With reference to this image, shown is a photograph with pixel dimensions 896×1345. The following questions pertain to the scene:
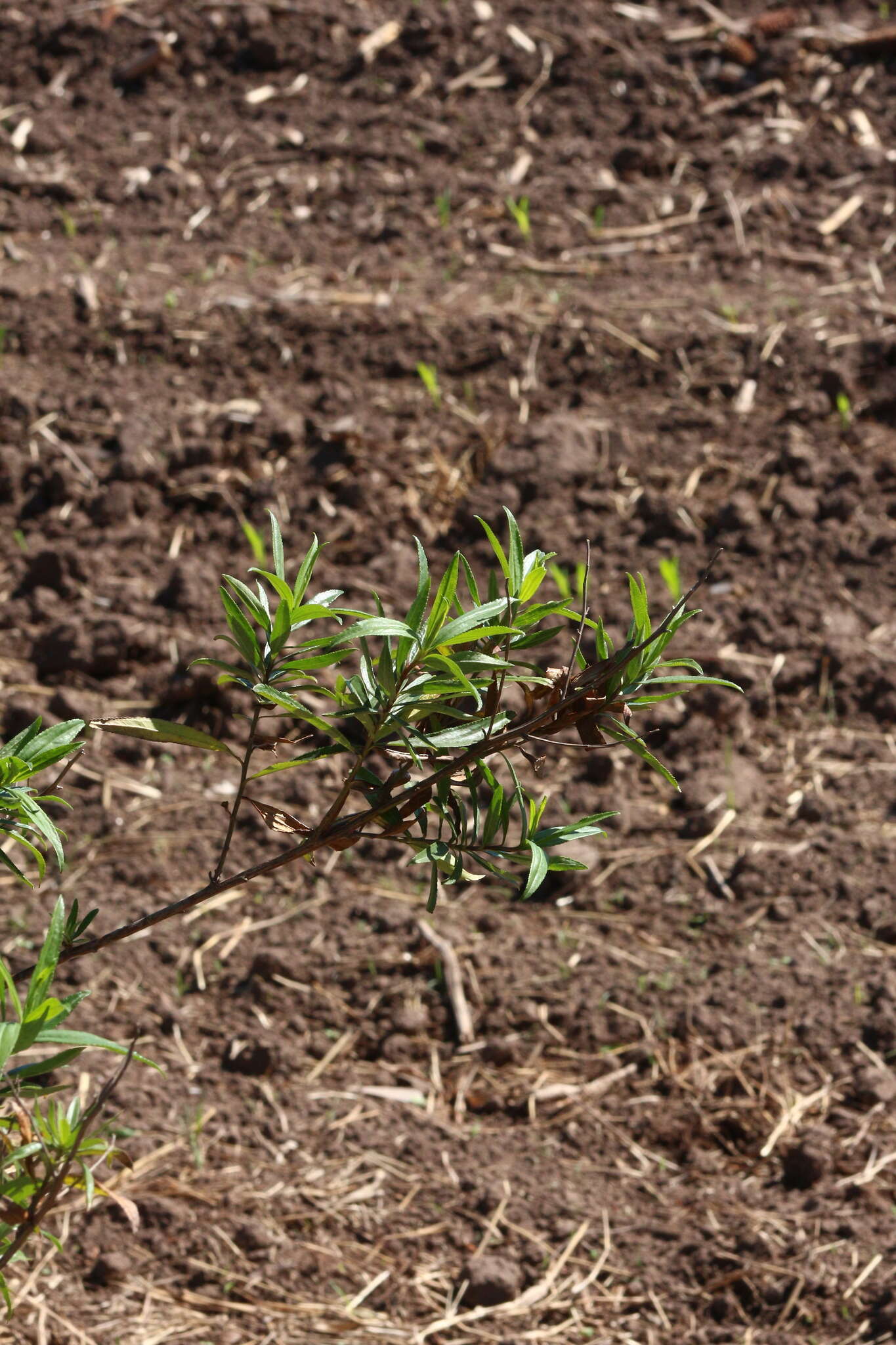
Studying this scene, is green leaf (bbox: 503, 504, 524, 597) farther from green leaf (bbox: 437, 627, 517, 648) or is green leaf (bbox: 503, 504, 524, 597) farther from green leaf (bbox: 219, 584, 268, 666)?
green leaf (bbox: 219, 584, 268, 666)

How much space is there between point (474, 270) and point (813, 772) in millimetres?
2312

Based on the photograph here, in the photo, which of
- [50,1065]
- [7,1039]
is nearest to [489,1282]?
[50,1065]

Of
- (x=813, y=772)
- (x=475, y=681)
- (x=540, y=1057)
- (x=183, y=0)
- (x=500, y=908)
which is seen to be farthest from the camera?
(x=183, y=0)

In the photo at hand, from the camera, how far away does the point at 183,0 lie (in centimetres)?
574

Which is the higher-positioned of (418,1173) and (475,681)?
(475,681)

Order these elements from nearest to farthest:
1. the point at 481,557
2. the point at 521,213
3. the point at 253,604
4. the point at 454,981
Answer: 1. the point at 253,604
2. the point at 454,981
3. the point at 481,557
4. the point at 521,213

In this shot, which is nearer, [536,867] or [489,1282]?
[536,867]

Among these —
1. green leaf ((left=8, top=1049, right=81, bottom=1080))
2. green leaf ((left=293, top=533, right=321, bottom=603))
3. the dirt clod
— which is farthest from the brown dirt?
green leaf ((left=293, top=533, right=321, bottom=603))

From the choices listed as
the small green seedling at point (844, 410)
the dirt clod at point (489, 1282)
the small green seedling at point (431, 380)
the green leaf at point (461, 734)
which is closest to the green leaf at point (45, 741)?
the green leaf at point (461, 734)

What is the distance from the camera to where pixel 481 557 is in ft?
12.7

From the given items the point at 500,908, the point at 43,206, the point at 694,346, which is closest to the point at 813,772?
the point at 500,908

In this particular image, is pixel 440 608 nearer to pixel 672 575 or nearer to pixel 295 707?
pixel 295 707

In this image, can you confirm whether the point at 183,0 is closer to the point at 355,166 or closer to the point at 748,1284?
the point at 355,166

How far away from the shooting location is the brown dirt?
243cm
